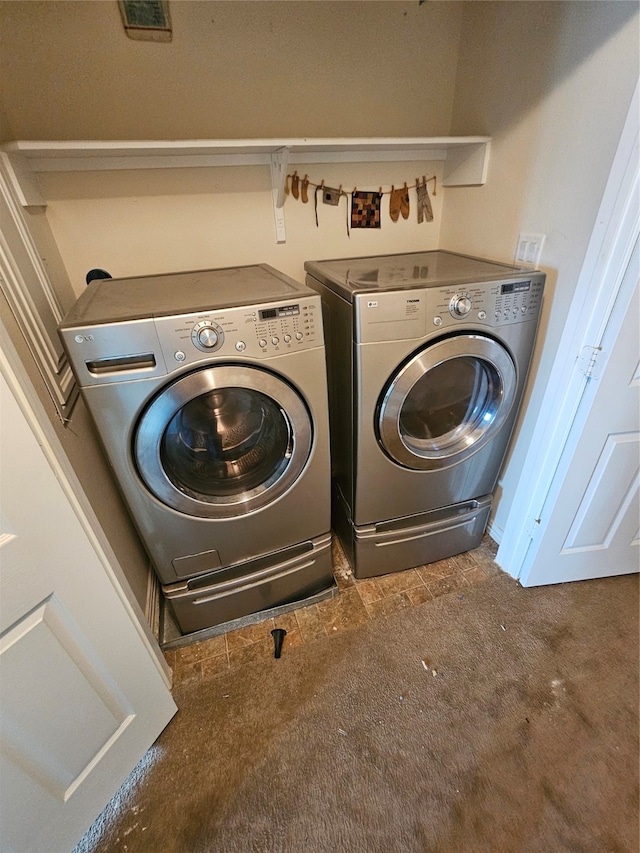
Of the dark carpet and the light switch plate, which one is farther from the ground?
the light switch plate

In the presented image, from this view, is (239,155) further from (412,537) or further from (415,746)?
(415,746)

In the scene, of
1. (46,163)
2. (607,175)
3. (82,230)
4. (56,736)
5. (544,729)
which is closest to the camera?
(56,736)

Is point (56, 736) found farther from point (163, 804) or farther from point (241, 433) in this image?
point (241, 433)

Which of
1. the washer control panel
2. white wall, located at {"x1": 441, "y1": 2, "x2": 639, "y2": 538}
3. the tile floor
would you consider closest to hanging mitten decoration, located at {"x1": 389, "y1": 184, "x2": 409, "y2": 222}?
white wall, located at {"x1": 441, "y1": 2, "x2": 639, "y2": 538}

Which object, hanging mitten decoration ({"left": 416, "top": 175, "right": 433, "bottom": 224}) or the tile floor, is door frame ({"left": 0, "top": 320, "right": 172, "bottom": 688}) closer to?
the tile floor

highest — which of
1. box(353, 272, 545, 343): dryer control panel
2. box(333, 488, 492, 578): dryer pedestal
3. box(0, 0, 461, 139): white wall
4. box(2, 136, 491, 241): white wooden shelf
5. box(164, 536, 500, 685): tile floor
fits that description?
box(0, 0, 461, 139): white wall

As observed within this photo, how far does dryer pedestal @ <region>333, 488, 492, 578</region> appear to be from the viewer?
1.54 m

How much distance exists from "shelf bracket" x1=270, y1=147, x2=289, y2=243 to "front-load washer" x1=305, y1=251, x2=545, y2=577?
0.75 feet

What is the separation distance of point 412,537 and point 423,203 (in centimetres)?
146

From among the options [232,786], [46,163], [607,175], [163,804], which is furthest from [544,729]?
[46,163]

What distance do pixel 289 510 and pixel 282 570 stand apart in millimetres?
290

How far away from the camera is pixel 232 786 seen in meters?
1.08

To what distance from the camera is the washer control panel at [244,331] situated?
93 centimetres

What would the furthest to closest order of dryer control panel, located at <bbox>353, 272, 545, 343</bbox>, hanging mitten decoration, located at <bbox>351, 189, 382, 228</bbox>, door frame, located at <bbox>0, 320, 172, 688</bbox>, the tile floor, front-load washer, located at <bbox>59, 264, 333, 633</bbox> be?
hanging mitten decoration, located at <bbox>351, 189, 382, 228</bbox>
the tile floor
dryer control panel, located at <bbox>353, 272, 545, 343</bbox>
front-load washer, located at <bbox>59, 264, 333, 633</bbox>
door frame, located at <bbox>0, 320, 172, 688</bbox>
